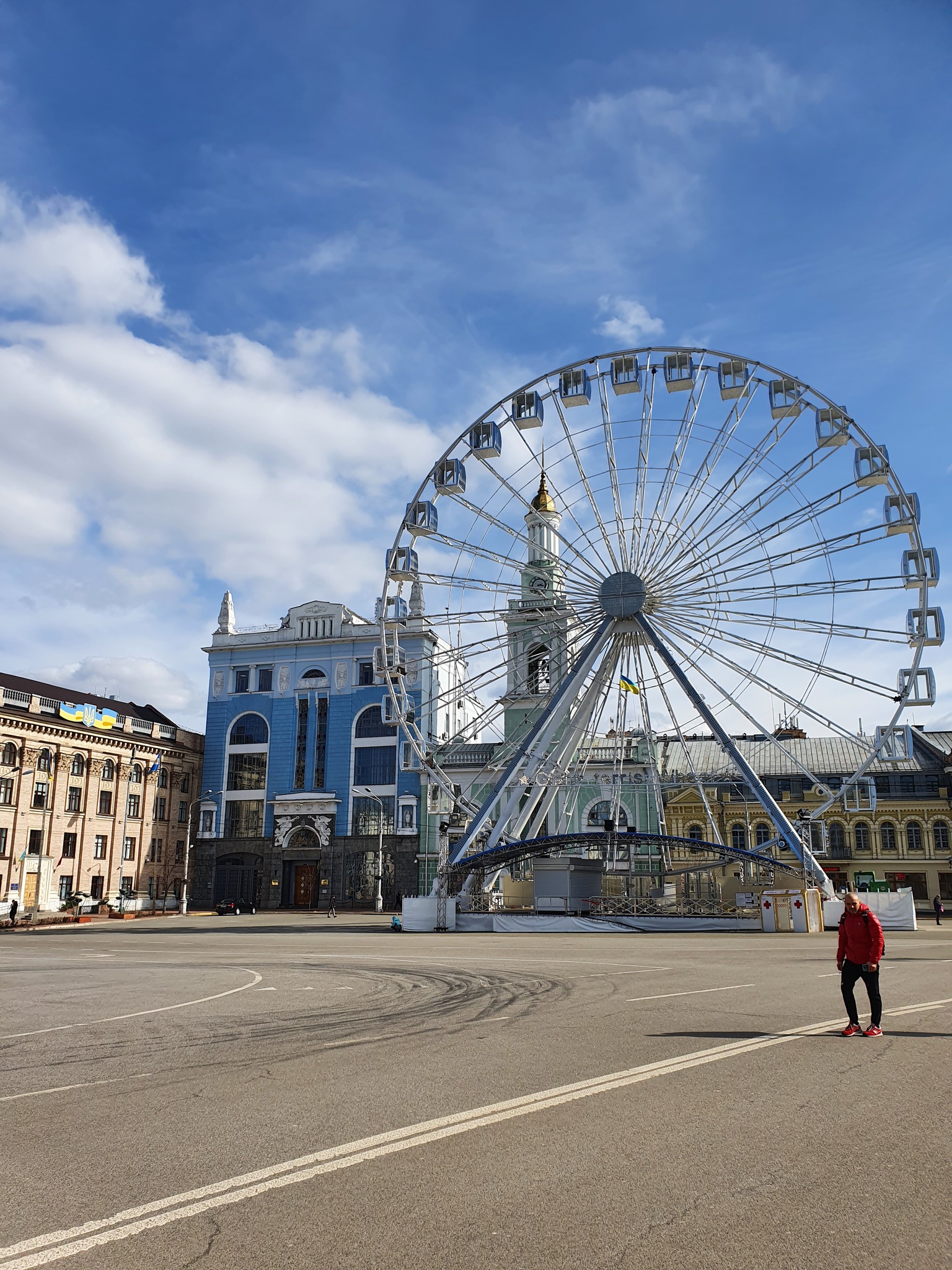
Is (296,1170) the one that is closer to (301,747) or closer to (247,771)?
(301,747)

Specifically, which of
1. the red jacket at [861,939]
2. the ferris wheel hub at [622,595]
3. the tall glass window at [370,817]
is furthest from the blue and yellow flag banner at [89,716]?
the red jacket at [861,939]

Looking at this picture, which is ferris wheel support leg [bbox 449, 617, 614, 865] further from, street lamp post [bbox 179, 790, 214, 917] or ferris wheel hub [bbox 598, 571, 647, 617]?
street lamp post [bbox 179, 790, 214, 917]

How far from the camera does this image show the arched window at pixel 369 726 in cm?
7712

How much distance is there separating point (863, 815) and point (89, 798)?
56270 millimetres

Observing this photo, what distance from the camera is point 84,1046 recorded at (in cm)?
1105

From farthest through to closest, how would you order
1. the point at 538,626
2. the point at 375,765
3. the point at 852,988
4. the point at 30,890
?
1. the point at 375,765
2. the point at 30,890
3. the point at 538,626
4. the point at 852,988

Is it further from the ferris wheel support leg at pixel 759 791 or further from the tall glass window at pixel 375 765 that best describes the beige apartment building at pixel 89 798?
the ferris wheel support leg at pixel 759 791

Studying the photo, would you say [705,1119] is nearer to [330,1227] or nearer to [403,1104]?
[403,1104]

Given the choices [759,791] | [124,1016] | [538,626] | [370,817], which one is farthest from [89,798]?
[124,1016]

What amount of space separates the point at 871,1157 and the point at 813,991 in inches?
402

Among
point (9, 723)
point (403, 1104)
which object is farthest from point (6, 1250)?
point (9, 723)

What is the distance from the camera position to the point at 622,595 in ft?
135

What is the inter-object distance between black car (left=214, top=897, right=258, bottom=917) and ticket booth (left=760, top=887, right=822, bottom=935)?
130ft

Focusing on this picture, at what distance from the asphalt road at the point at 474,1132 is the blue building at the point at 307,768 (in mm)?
58957
